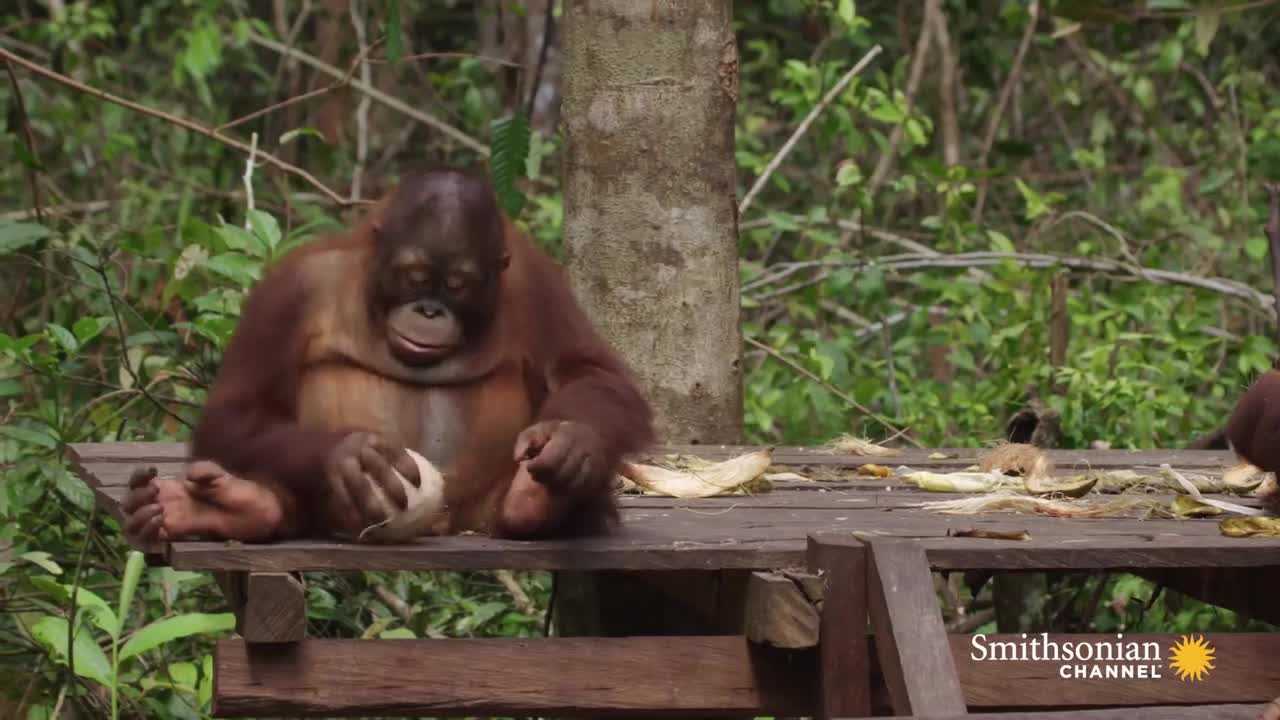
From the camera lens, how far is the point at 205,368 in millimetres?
4762

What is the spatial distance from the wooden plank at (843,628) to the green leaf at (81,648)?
1.63m

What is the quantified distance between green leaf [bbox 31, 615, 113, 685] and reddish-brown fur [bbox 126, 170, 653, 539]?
1.01 meters

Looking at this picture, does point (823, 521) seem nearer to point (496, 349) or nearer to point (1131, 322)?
point (496, 349)

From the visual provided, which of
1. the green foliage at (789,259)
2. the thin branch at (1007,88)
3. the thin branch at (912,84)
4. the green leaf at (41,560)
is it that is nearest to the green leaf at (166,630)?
the green foliage at (789,259)

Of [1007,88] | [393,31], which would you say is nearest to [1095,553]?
[393,31]

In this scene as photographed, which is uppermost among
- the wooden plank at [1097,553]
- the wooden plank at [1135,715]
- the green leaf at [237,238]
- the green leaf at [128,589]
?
the green leaf at [237,238]

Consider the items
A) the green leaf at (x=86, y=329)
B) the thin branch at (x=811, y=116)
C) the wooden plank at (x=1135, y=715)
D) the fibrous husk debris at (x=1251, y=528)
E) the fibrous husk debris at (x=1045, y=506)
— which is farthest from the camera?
the thin branch at (x=811, y=116)

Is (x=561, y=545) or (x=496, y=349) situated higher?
(x=496, y=349)

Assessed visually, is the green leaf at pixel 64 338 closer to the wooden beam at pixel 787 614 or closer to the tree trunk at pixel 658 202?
the tree trunk at pixel 658 202

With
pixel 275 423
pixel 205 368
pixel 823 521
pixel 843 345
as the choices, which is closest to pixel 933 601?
pixel 823 521

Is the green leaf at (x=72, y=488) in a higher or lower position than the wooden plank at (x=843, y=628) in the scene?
lower

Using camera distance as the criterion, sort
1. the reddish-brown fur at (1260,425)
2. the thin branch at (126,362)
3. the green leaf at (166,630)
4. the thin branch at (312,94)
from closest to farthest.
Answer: the reddish-brown fur at (1260,425), the green leaf at (166,630), the thin branch at (126,362), the thin branch at (312,94)

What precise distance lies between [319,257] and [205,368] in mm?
1987

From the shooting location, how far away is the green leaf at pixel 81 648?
353 centimetres
